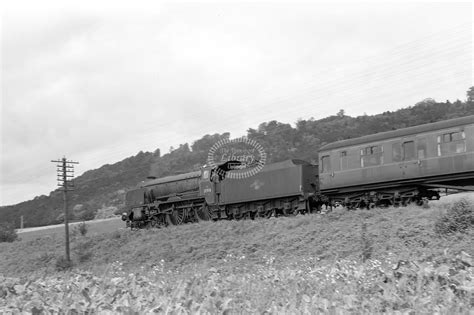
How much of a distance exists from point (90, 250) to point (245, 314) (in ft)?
107

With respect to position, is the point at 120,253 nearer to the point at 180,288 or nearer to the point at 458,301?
the point at 180,288

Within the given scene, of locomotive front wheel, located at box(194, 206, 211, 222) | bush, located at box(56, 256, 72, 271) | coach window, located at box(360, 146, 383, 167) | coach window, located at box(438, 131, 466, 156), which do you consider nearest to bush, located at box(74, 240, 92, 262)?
bush, located at box(56, 256, 72, 271)

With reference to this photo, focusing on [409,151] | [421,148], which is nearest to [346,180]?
[409,151]

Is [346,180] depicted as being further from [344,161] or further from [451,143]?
[451,143]

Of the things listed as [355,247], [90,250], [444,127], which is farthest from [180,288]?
[90,250]

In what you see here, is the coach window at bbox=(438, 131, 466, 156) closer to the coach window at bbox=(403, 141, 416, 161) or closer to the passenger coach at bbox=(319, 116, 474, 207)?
the passenger coach at bbox=(319, 116, 474, 207)

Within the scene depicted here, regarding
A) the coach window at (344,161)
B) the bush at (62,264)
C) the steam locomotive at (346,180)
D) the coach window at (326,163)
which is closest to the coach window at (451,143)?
the steam locomotive at (346,180)

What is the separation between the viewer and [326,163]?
86.6 feet

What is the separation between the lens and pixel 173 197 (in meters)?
35.6

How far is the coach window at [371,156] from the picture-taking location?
2373 centimetres

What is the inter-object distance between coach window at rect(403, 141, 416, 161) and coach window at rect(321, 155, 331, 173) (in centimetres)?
435

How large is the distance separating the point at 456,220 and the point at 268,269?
8.27 meters

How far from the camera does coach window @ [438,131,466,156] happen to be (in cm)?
2083

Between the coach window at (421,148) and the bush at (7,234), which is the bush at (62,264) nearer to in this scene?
the coach window at (421,148)
